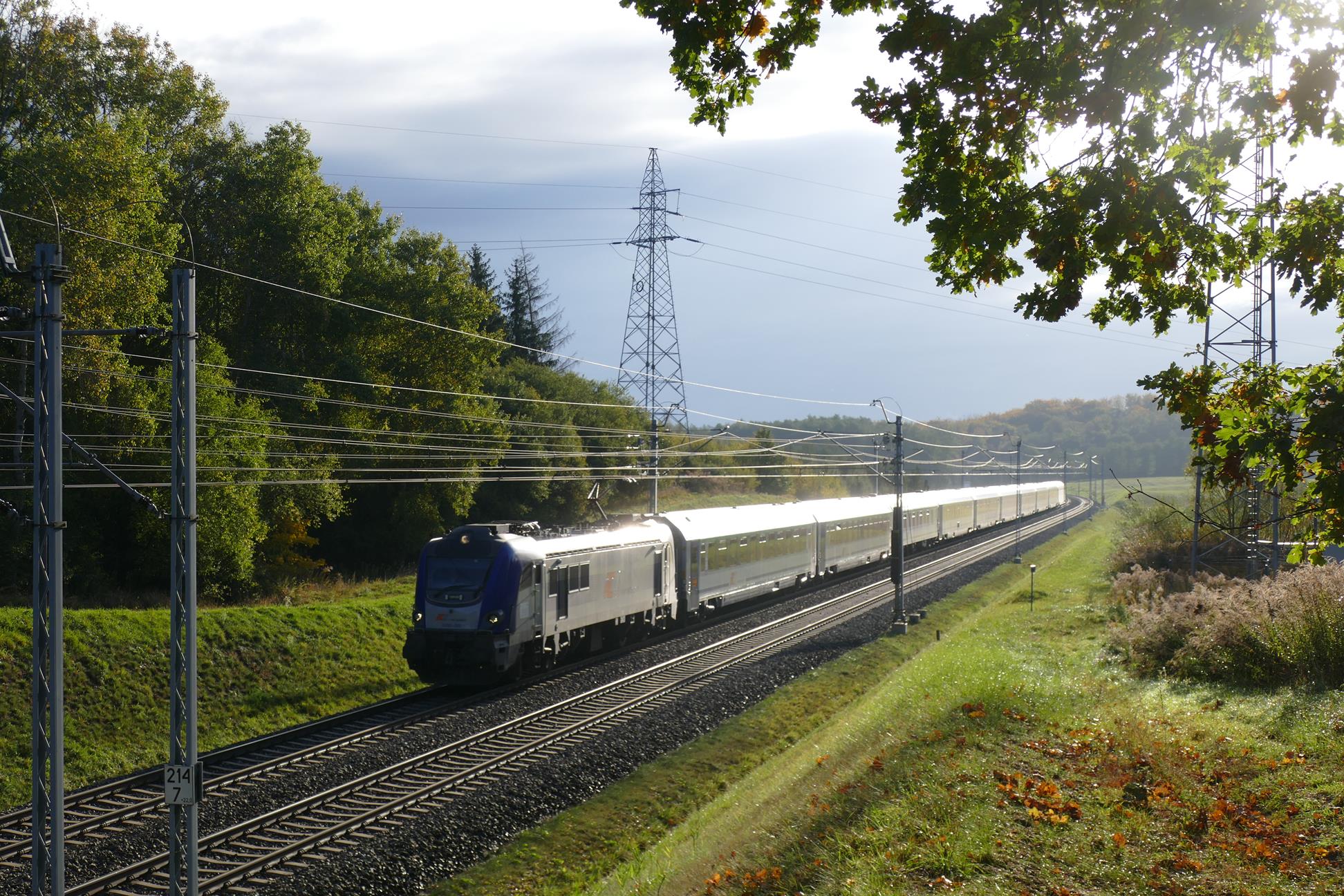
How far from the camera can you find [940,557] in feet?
174

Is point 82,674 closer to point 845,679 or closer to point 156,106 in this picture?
point 845,679

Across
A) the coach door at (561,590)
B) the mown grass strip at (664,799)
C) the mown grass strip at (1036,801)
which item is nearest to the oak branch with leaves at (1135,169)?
the mown grass strip at (1036,801)

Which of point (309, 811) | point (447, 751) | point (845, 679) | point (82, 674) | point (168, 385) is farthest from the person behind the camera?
point (168, 385)

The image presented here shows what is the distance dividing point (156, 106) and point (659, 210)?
22.9 m

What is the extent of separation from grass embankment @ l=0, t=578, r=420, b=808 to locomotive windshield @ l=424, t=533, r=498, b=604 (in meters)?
3.21

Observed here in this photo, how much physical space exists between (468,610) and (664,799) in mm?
7341

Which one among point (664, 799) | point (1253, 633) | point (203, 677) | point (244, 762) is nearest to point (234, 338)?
point (203, 677)

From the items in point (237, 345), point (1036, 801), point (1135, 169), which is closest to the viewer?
point (1135, 169)

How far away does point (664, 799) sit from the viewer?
1542 centimetres

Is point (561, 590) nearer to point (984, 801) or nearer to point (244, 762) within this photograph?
point (244, 762)

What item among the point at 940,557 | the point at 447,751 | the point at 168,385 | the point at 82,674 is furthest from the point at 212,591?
the point at 940,557

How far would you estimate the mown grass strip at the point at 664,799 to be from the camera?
41.0ft

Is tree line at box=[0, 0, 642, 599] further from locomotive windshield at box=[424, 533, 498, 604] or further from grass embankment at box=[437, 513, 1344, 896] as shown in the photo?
grass embankment at box=[437, 513, 1344, 896]

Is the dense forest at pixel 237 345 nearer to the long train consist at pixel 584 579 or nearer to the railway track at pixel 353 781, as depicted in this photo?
the long train consist at pixel 584 579
